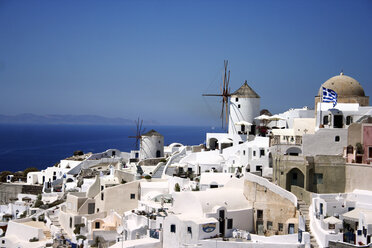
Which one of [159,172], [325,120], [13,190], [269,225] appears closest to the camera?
[269,225]

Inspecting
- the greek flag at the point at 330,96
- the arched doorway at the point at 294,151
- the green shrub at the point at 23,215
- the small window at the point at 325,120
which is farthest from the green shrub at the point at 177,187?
the green shrub at the point at 23,215

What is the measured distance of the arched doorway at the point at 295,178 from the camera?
33375 mm

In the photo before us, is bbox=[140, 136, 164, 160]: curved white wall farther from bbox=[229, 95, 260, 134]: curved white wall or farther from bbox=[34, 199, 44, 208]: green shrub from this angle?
bbox=[34, 199, 44, 208]: green shrub

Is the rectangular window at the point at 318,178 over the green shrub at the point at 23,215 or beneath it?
over

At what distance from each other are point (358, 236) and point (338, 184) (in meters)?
6.32

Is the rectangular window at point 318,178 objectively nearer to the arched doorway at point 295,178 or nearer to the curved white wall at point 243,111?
the arched doorway at point 295,178

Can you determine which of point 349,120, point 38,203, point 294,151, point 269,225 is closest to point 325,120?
point 349,120

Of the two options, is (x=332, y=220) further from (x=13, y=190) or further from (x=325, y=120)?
(x=13, y=190)

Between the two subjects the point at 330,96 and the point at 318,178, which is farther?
the point at 330,96

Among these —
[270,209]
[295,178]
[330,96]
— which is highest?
[330,96]

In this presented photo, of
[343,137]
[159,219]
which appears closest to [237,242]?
[159,219]

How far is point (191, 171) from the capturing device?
44.3 meters

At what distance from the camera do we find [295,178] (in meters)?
33.7

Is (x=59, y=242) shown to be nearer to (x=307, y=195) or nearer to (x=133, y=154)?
(x=307, y=195)
